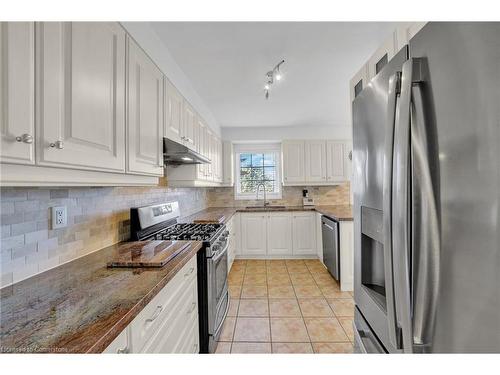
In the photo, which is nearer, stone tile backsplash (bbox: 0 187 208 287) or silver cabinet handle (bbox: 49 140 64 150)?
silver cabinet handle (bbox: 49 140 64 150)

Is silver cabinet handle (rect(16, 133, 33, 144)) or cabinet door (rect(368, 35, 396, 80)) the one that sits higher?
cabinet door (rect(368, 35, 396, 80))

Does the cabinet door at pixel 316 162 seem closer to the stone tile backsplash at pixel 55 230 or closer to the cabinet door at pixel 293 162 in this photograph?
the cabinet door at pixel 293 162

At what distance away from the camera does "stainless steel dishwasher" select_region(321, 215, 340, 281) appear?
3.10 m

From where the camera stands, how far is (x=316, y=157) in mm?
4496

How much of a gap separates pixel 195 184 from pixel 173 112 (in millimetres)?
950

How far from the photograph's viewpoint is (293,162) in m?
4.52

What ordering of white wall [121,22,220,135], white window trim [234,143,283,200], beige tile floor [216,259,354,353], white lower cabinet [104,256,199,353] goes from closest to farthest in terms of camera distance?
white lower cabinet [104,256,199,353], white wall [121,22,220,135], beige tile floor [216,259,354,353], white window trim [234,143,283,200]

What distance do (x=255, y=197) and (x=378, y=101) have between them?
417 cm

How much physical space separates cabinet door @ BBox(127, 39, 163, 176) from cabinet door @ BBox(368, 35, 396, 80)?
4.16 ft

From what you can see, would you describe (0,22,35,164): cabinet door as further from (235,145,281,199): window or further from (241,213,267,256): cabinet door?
(235,145,281,199): window

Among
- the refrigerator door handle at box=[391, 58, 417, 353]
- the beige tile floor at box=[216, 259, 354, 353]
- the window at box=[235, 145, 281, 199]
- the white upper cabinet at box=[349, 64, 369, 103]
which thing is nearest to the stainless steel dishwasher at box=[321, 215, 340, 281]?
the beige tile floor at box=[216, 259, 354, 353]

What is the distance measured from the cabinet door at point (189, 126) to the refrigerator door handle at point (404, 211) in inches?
72.1
